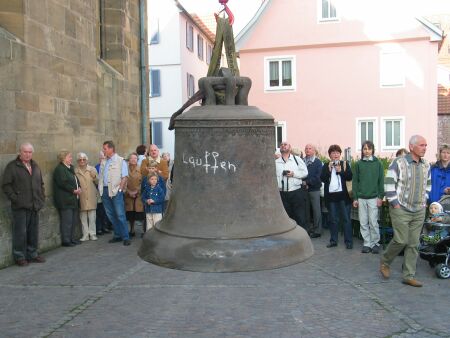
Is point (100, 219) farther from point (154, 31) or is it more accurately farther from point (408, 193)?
point (154, 31)

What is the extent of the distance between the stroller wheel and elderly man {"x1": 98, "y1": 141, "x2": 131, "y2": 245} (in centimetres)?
515

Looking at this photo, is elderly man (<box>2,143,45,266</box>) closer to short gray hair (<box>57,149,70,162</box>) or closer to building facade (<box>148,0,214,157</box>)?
short gray hair (<box>57,149,70,162</box>)

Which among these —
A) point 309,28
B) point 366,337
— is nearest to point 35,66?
point 366,337

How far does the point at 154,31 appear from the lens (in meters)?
29.2

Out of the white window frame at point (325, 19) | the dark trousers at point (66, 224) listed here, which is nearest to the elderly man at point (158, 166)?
the dark trousers at point (66, 224)

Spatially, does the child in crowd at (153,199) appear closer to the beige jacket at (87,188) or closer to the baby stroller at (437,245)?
the beige jacket at (87,188)

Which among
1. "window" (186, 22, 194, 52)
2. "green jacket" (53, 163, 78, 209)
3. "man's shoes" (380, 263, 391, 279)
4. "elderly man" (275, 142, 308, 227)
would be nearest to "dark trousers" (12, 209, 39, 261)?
"green jacket" (53, 163, 78, 209)

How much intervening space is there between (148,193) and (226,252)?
23.8ft

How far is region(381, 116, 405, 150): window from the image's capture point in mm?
21688

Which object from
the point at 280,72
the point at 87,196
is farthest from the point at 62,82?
the point at 280,72

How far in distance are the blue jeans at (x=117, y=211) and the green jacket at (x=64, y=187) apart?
2.00 ft

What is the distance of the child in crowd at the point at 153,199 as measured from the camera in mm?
9406

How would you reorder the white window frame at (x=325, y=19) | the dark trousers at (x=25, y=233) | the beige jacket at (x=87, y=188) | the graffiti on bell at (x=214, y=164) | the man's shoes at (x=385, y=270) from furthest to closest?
the white window frame at (x=325, y=19) → the beige jacket at (x=87, y=188) → the dark trousers at (x=25, y=233) → the man's shoes at (x=385, y=270) → the graffiti on bell at (x=214, y=164)

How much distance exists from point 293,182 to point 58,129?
4.30 meters
